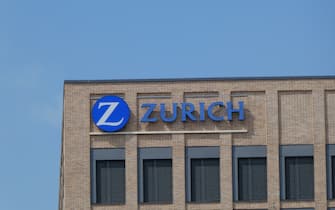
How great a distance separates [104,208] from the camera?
251 ft

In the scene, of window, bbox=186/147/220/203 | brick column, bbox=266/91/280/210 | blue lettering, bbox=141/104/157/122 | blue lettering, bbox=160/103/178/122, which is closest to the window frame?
brick column, bbox=266/91/280/210

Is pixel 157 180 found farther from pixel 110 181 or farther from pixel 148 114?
pixel 148 114

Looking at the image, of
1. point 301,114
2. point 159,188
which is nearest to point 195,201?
point 159,188

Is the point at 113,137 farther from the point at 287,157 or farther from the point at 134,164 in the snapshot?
the point at 287,157

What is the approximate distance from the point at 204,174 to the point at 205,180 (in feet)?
1.04

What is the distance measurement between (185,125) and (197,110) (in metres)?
1.00

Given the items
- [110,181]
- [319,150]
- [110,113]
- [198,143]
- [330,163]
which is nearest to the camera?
[319,150]

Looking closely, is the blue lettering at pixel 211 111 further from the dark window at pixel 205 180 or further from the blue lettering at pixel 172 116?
the dark window at pixel 205 180

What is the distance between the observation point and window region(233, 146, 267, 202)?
76706 millimetres

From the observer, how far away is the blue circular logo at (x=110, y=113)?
3027 inches

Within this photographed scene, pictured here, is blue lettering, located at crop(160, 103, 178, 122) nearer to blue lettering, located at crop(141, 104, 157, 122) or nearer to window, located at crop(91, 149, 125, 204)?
blue lettering, located at crop(141, 104, 157, 122)

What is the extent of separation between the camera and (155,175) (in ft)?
253

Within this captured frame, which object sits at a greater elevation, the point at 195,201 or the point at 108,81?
the point at 108,81

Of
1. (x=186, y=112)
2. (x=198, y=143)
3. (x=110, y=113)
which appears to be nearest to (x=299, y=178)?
(x=198, y=143)
